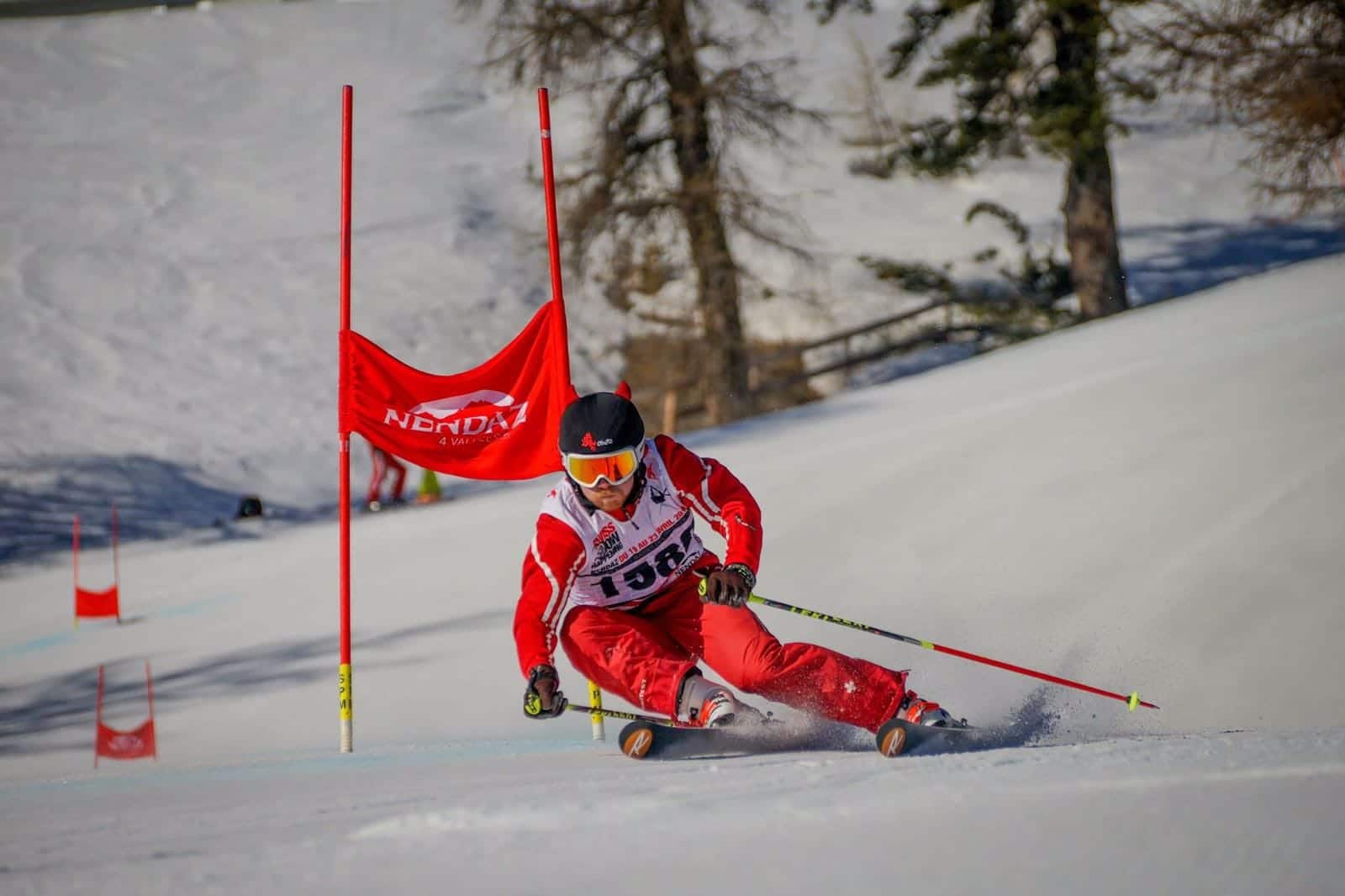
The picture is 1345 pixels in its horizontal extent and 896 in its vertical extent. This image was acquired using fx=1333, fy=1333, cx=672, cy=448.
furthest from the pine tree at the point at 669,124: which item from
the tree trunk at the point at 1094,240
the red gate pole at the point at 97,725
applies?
the red gate pole at the point at 97,725

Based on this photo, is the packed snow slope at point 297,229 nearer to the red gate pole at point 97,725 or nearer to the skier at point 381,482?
the skier at point 381,482

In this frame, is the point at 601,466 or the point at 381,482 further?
the point at 381,482

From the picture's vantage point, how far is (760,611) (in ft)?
23.5

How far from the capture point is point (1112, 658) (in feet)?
18.5

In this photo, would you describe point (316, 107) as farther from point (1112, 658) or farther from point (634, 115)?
point (1112, 658)

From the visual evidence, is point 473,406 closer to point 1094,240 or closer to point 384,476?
point 384,476

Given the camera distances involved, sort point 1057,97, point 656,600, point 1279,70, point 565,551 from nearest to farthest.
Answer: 1. point 565,551
2. point 656,600
3. point 1279,70
4. point 1057,97

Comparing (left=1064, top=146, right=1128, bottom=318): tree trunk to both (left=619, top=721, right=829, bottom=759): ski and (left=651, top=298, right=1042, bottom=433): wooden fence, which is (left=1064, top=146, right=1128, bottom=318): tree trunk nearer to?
(left=651, top=298, right=1042, bottom=433): wooden fence

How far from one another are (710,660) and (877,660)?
5.69ft

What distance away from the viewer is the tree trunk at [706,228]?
15758mm

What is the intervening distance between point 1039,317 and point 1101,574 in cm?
1335

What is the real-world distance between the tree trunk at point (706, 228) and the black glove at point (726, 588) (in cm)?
1173

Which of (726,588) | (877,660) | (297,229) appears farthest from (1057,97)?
(297,229)

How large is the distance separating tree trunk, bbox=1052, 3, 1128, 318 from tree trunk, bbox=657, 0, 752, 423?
4250mm
